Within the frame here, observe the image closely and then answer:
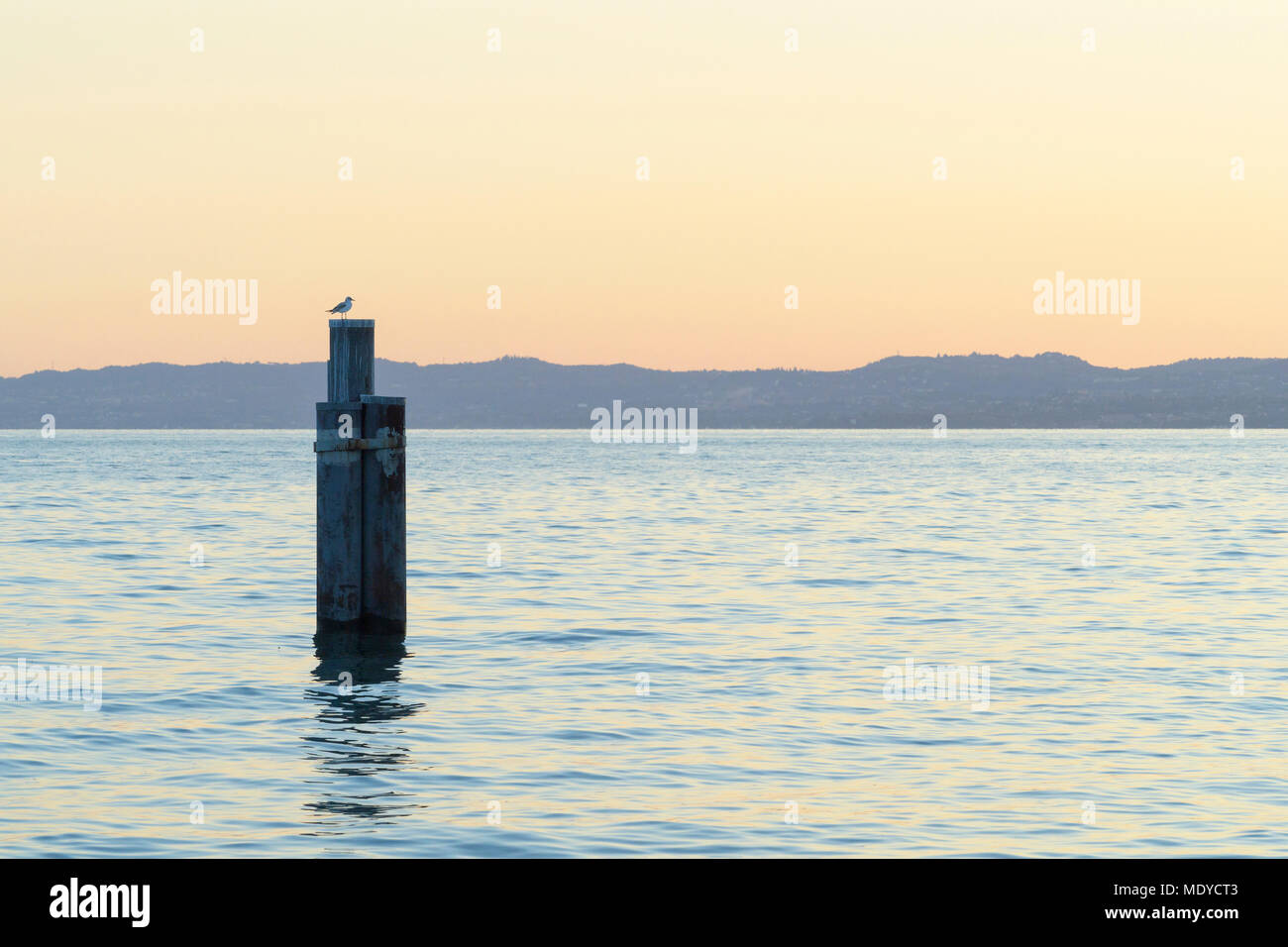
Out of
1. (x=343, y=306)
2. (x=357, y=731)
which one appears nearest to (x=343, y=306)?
(x=343, y=306)

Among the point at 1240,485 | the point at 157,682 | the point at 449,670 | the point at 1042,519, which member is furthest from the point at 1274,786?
the point at 1240,485

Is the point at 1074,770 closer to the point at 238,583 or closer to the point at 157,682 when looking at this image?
the point at 157,682

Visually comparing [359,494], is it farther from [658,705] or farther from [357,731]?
[658,705]

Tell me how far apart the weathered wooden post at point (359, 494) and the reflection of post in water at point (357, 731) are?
0.42 metres

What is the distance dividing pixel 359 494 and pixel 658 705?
13.0 ft

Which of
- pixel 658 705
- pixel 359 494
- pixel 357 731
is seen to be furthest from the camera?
pixel 359 494

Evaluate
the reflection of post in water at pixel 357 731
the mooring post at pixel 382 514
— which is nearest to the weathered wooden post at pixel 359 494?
the mooring post at pixel 382 514

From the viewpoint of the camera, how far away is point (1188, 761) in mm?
13414

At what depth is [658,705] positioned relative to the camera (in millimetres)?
16297

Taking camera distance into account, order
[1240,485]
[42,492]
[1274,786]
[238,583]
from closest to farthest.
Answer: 1. [1274,786]
2. [238,583]
3. [42,492]
4. [1240,485]

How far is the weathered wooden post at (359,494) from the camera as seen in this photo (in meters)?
16.5

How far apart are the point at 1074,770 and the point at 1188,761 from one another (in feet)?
3.84

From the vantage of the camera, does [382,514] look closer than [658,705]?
No
